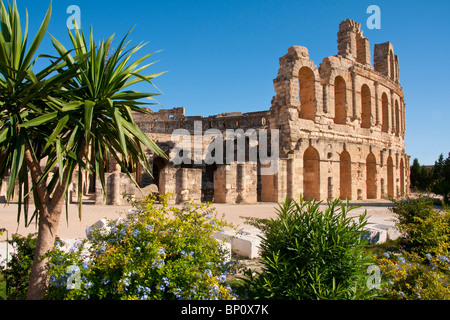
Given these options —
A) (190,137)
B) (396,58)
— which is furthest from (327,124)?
(396,58)

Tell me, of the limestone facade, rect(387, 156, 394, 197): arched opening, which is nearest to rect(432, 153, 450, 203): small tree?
rect(387, 156, 394, 197): arched opening

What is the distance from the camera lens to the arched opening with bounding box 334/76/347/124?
78.2ft

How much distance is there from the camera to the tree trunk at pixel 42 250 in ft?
12.1

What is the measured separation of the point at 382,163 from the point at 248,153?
37.0ft

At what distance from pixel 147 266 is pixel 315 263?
1763 mm

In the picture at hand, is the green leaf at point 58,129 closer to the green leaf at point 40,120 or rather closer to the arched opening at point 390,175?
the green leaf at point 40,120

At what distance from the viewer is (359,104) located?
81.6ft

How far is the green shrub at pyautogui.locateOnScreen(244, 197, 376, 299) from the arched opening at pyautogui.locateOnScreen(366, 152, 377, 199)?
23.2m

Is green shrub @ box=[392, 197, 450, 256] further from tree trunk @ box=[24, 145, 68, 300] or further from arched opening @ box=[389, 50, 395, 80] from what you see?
arched opening @ box=[389, 50, 395, 80]

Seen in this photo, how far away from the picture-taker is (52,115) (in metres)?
3.52

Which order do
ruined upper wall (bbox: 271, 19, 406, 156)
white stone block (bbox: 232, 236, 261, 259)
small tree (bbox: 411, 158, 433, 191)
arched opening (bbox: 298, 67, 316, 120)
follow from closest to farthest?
white stone block (bbox: 232, 236, 261, 259) < ruined upper wall (bbox: 271, 19, 406, 156) < arched opening (bbox: 298, 67, 316, 120) < small tree (bbox: 411, 158, 433, 191)

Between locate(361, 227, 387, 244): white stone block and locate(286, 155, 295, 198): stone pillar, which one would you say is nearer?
locate(361, 227, 387, 244): white stone block
